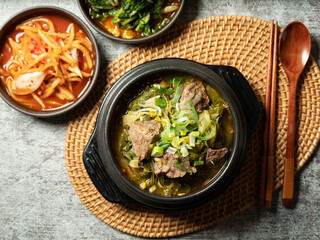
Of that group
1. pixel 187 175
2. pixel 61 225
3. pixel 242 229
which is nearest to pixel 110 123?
pixel 187 175

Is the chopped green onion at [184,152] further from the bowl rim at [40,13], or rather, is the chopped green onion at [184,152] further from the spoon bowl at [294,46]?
the spoon bowl at [294,46]

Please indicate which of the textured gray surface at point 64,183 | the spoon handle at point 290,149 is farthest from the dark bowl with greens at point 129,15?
the spoon handle at point 290,149

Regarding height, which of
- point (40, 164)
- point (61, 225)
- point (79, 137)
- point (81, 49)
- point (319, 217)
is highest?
point (81, 49)

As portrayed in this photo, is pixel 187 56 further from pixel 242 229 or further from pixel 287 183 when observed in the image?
pixel 242 229

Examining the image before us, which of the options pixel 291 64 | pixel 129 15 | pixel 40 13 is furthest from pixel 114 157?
pixel 291 64

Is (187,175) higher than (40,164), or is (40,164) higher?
(187,175)

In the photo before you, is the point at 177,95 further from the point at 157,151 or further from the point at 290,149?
the point at 290,149
